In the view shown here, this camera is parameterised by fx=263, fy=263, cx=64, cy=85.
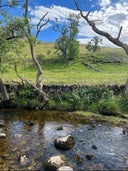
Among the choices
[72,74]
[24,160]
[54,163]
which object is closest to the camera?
[54,163]

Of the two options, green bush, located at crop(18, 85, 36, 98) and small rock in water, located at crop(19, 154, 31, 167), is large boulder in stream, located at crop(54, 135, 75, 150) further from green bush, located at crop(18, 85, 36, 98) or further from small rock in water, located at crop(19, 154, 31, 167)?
green bush, located at crop(18, 85, 36, 98)

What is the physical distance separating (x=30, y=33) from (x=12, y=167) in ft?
55.0

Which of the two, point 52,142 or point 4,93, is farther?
point 4,93

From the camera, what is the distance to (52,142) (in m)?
17.1

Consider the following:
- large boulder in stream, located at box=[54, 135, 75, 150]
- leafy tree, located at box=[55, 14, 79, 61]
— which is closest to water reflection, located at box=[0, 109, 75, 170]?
large boulder in stream, located at box=[54, 135, 75, 150]

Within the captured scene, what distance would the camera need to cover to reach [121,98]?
26875 mm

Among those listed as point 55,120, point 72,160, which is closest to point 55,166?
point 72,160

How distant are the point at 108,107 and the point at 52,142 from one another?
10037 mm

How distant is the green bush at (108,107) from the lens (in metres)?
25.3

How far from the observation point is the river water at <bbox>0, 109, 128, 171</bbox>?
46.1 feet

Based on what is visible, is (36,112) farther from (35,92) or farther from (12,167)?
(12,167)

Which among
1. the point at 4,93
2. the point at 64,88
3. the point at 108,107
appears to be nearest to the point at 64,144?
the point at 108,107

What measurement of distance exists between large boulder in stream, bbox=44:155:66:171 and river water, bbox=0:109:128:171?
1.04 feet

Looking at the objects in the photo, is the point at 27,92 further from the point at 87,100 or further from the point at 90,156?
the point at 90,156
